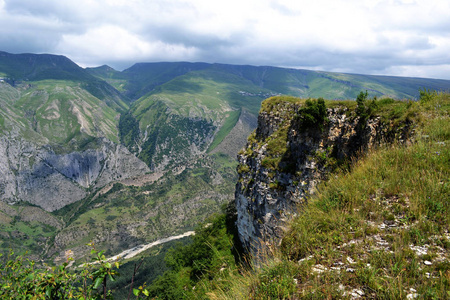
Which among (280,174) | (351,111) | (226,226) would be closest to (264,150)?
(280,174)

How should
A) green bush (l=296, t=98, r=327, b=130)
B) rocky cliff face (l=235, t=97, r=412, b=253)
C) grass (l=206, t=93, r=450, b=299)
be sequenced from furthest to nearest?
green bush (l=296, t=98, r=327, b=130), rocky cliff face (l=235, t=97, r=412, b=253), grass (l=206, t=93, r=450, b=299)

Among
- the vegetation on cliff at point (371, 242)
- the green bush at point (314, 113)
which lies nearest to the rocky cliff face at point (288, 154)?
→ the green bush at point (314, 113)

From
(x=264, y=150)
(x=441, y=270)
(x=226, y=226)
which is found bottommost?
(x=226, y=226)

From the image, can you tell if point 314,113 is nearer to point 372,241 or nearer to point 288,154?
point 288,154

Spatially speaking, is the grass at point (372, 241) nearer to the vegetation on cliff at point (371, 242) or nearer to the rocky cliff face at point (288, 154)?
the vegetation on cliff at point (371, 242)

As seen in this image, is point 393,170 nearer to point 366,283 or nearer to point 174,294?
point 366,283

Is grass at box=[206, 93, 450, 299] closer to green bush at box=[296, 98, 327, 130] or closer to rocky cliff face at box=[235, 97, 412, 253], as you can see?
rocky cliff face at box=[235, 97, 412, 253]

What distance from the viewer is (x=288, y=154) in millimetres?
29703

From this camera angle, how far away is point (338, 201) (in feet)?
25.3

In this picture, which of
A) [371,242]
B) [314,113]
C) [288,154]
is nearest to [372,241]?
[371,242]

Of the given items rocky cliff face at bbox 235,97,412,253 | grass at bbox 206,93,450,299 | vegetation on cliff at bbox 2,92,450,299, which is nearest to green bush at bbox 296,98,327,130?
rocky cliff face at bbox 235,97,412,253

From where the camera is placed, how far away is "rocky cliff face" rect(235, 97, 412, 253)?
873 inches

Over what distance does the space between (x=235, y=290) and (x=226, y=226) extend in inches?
1806

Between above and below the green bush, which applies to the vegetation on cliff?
below
